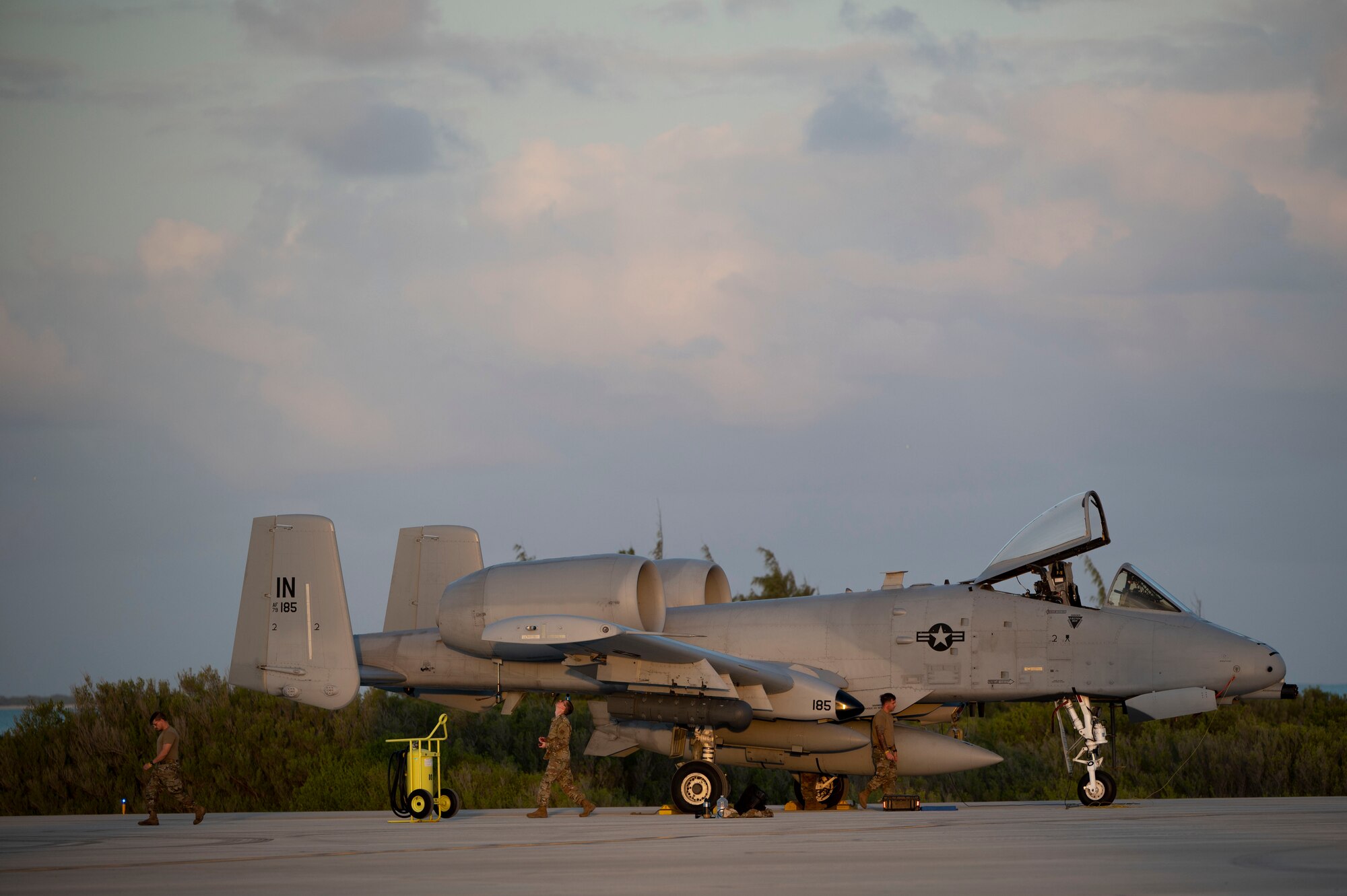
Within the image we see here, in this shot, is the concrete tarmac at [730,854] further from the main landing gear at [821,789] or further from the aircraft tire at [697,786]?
the main landing gear at [821,789]

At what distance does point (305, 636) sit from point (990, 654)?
8.32m

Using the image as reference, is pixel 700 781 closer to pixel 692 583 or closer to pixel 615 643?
pixel 615 643

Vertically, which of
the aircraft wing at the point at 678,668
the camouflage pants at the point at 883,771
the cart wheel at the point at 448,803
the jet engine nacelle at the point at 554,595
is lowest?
the cart wheel at the point at 448,803

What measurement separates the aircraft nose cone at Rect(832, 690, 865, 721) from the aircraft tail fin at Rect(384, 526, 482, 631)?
6.49 metres

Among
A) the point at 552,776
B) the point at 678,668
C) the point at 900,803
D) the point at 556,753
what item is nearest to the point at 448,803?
the point at 552,776

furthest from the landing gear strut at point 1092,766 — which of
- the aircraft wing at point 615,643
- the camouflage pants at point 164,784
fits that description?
→ the camouflage pants at point 164,784

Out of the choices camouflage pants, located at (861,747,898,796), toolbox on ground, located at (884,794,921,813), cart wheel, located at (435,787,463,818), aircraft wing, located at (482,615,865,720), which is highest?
aircraft wing, located at (482,615,865,720)

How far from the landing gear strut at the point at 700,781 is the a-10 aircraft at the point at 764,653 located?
21mm

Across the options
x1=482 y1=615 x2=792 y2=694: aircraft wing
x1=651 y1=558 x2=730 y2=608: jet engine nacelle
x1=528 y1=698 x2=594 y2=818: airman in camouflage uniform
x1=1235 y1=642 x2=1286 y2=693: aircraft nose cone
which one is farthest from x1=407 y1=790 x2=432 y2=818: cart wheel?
x1=1235 y1=642 x2=1286 y2=693: aircraft nose cone

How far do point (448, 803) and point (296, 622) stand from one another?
3260 millimetres

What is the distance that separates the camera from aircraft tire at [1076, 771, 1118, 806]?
14.2 m

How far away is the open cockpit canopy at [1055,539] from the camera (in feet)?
46.9

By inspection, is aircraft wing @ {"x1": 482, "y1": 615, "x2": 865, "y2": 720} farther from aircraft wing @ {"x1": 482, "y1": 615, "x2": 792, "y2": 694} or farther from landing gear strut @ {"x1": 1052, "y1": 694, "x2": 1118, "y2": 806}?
landing gear strut @ {"x1": 1052, "y1": 694, "x2": 1118, "y2": 806}

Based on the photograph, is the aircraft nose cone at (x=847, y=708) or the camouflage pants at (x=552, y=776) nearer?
the camouflage pants at (x=552, y=776)
